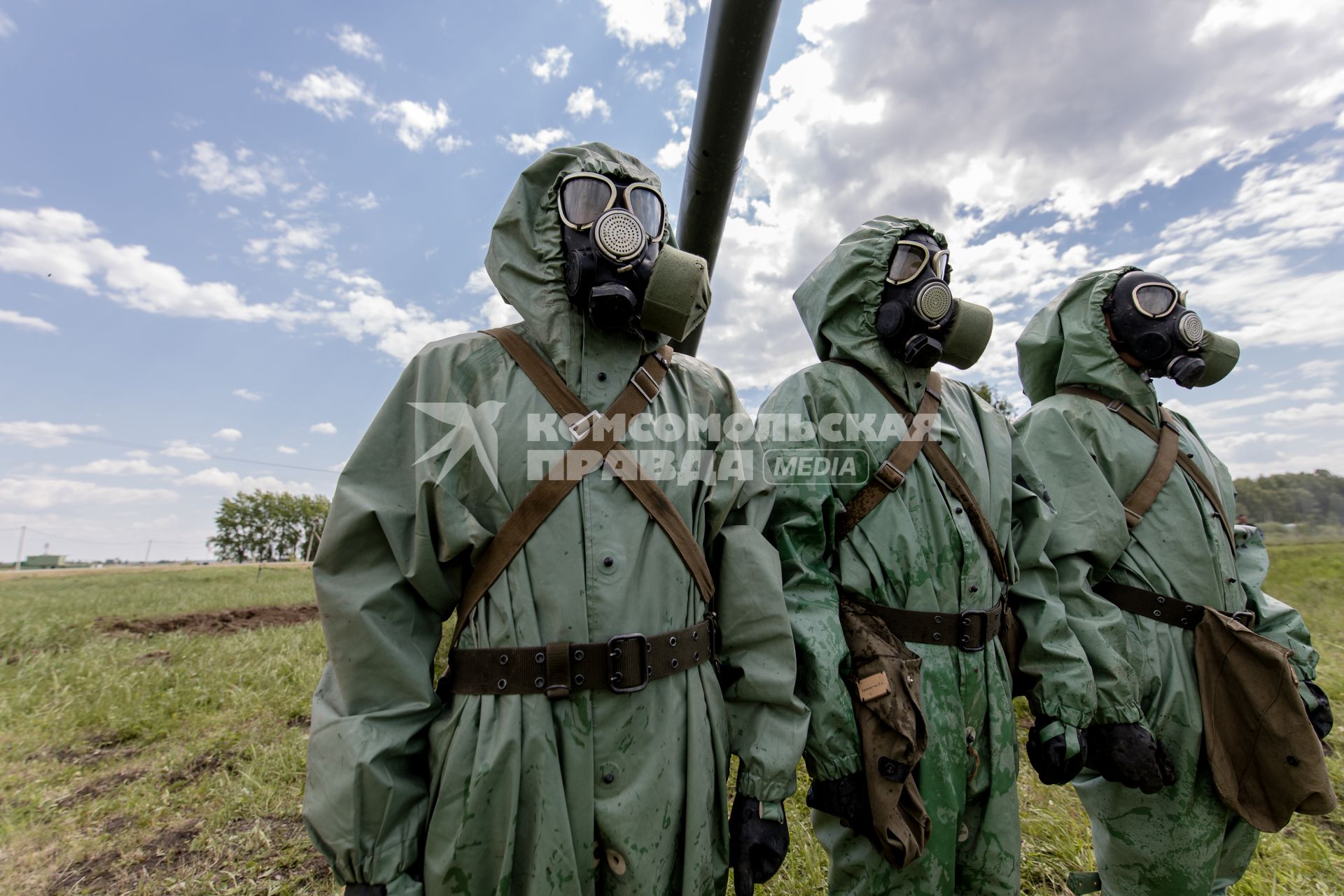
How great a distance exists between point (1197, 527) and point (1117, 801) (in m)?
1.18

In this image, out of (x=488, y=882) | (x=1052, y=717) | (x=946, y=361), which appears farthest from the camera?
(x=946, y=361)

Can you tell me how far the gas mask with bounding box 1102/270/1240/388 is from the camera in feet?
9.09

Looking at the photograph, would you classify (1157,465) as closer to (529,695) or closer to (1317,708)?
(1317,708)

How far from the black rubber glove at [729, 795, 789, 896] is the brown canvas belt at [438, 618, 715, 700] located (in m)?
0.45

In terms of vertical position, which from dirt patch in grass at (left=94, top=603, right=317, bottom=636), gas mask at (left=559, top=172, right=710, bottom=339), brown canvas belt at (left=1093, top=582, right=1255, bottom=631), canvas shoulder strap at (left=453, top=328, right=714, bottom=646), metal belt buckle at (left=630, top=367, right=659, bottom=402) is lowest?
dirt patch in grass at (left=94, top=603, right=317, bottom=636)

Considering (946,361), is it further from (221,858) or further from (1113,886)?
(221,858)

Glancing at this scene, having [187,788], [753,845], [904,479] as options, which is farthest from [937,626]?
[187,788]

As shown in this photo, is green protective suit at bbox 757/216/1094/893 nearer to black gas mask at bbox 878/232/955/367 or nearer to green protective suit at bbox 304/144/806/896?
black gas mask at bbox 878/232/955/367

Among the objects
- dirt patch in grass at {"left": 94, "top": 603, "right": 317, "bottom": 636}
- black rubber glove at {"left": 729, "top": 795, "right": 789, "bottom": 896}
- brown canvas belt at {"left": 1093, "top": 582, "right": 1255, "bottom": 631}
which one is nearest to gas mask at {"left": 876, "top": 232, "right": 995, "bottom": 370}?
brown canvas belt at {"left": 1093, "top": 582, "right": 1255, "bottom": 631}

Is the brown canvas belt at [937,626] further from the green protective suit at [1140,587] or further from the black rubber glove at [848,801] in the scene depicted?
the green protective suit at [1140,587]

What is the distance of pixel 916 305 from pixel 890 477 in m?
0.66

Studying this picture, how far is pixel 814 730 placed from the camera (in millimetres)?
1757

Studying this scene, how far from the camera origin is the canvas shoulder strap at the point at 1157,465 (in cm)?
258

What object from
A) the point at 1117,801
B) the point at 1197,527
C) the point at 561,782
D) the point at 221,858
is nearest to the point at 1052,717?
the point at 1117,801
